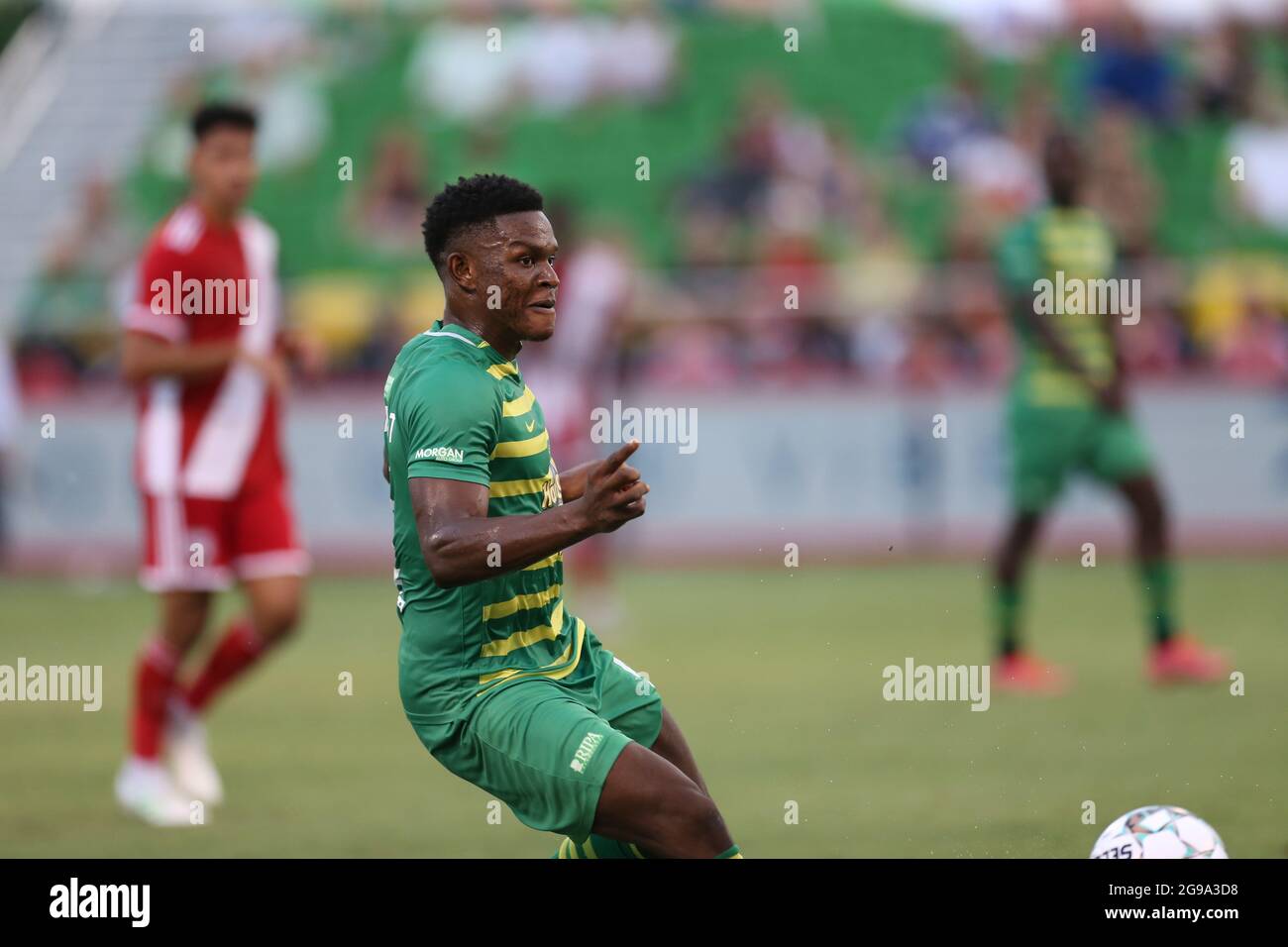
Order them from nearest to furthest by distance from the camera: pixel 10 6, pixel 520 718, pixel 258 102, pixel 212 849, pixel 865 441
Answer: pixel 520 718 → pixel 212 849 → pixel 865 441 → pixel 258 102 → pixel 10 6

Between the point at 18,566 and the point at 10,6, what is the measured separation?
11.2 meters

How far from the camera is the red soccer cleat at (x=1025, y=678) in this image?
974 centimetres

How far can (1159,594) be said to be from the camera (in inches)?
382

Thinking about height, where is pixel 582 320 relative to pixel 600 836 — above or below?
above

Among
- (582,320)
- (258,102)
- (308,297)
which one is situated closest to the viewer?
(582,320)

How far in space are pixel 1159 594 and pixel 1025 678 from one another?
818mm

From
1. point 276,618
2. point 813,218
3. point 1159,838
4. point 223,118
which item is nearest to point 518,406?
point 1159,838

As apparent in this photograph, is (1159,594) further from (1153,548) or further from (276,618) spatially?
(276,618)

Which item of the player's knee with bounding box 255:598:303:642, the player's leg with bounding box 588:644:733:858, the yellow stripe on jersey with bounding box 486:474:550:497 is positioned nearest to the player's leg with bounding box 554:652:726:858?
the player's leg with bounding box 588:644:733:858

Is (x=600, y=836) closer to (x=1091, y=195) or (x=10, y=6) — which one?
(x=1091, y=195)

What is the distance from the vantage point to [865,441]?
16.3m

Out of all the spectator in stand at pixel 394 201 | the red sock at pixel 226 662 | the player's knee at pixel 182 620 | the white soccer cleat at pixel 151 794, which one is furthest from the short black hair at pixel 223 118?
the spectator in stand at pixel 394 201

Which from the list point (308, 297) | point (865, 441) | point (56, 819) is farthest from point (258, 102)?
point (56, 819)

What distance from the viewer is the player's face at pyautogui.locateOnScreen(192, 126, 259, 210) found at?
7883 millimetres
